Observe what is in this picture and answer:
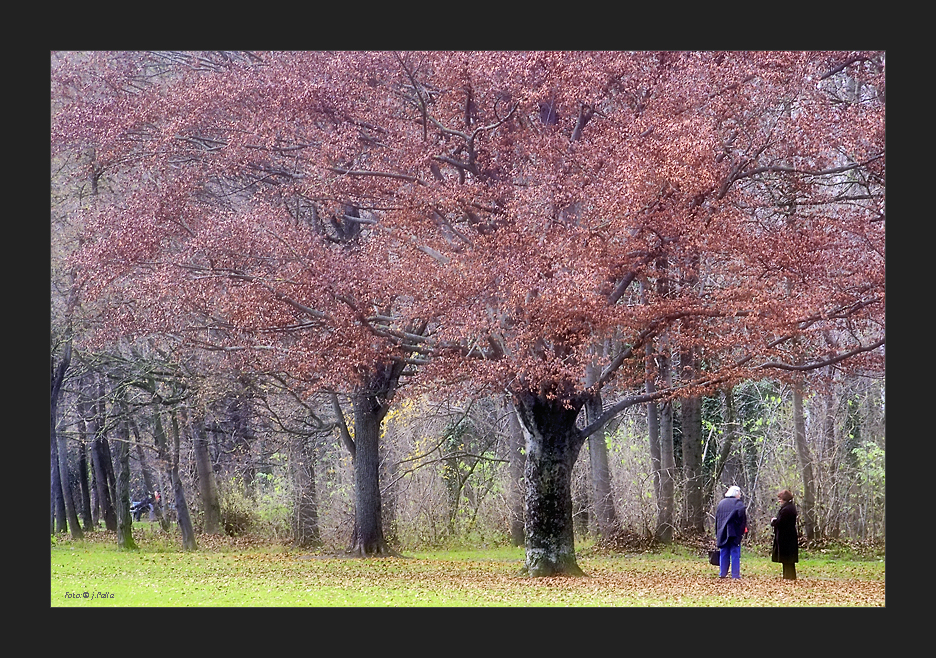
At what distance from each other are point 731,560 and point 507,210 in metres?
6.78

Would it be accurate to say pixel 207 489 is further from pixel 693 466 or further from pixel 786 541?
pixel 786 541

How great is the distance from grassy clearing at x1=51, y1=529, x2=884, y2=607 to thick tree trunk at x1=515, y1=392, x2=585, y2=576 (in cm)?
65

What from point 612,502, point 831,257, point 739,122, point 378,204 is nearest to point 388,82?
point 378,204

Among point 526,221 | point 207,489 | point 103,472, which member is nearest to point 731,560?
point 526,221

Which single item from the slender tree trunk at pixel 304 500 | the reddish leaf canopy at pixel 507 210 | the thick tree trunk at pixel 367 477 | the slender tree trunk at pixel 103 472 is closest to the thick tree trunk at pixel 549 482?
the reddish leaf canopy at pixel 507 210

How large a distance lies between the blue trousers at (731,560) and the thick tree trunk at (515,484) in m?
10.5

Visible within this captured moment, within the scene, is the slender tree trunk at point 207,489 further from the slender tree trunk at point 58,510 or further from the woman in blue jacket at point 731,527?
the woman in blue jacket at point 731,527

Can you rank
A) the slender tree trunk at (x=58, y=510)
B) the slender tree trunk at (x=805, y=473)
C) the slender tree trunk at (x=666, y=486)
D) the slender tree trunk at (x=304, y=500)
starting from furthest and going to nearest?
the slender tree trunk at (x=58, y=510) → the slender tree trunk at (x=304, y=500) → the slender tree trunk at (x=666, y=486) → the slender tree trunk at (x=805, y=473)

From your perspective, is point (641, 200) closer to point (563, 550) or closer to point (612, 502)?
point (563, 550)

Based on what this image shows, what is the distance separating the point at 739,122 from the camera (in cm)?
1747

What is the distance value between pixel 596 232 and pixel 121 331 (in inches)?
396

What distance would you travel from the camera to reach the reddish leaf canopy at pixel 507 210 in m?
16.4

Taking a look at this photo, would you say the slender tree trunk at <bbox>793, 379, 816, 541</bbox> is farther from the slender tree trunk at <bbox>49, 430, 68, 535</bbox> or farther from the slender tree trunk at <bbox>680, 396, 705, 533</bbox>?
the slender tree trunk at <bbox>49, 430, 68, 535</bbox>

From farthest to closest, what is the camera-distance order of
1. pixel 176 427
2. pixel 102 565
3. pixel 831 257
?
pixel 176 427
pixel 102 565
pixel 831 257
